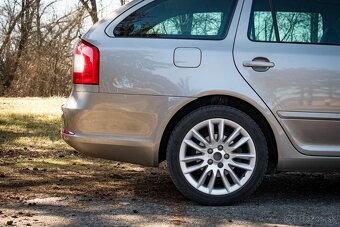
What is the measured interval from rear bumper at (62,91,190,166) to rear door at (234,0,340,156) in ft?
2.02

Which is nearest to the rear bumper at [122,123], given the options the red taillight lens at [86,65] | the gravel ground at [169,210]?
the red taillight lens at [86,65]

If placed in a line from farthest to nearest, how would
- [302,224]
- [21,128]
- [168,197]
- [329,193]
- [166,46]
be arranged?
1. [21,128]
2. [329,193]
3. [168,197]
4. [166,46]
5. [302,224]

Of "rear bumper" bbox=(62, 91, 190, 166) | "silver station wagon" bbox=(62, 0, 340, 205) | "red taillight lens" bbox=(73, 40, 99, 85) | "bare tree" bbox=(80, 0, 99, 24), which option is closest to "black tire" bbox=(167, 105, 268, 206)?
"silver station wagon" bbox=(62, 0, 340, 205)

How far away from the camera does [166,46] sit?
4.68 meters

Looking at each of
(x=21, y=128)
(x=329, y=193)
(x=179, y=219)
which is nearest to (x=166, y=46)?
(x=179, y=219)

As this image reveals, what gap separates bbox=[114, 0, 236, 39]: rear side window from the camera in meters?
4.76

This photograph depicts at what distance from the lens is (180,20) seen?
4.80 metres

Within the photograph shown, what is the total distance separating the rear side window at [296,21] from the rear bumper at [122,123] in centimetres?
85

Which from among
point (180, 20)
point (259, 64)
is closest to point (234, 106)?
point (259, 64)

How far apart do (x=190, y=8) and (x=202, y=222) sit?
5.69 feet

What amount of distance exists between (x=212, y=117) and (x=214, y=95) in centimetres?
17

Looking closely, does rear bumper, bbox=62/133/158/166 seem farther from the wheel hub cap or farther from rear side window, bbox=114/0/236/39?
rear side window, bbox=114/0/236/39

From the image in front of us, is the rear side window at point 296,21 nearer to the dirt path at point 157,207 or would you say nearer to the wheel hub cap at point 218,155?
the wheel hub cap at point 218,155

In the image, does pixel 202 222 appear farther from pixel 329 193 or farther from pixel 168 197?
pixel 329 193
